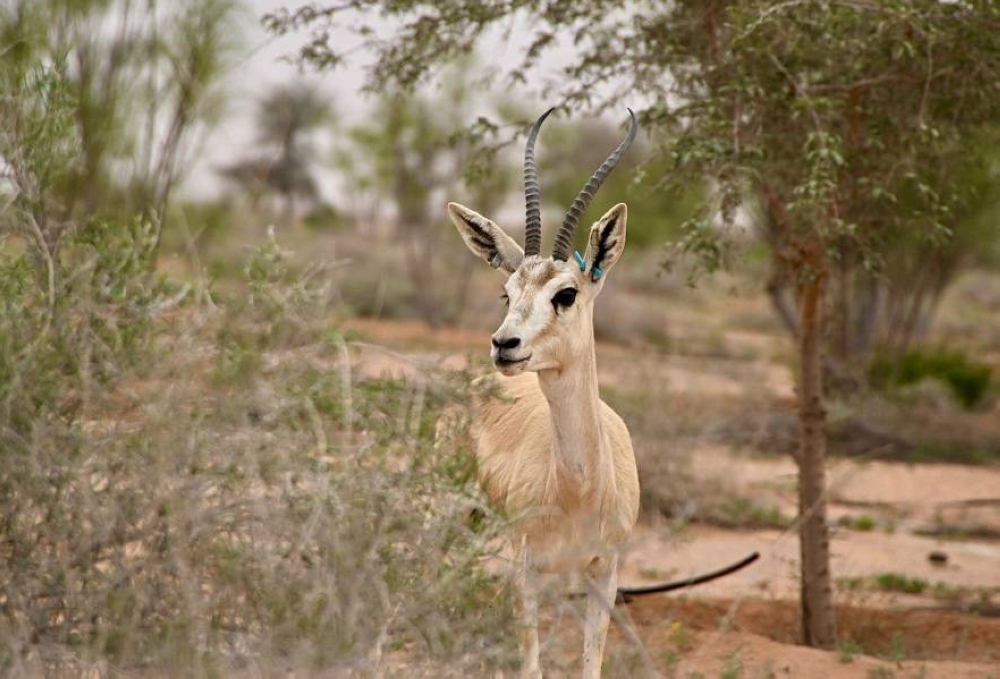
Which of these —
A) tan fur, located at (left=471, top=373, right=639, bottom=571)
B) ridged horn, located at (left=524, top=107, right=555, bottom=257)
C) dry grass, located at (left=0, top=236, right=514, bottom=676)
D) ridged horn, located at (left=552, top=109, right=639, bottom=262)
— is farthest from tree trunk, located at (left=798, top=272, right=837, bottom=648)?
dry grass, located at (left=0, top=236, right=514, bottom=676)

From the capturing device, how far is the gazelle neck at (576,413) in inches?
236

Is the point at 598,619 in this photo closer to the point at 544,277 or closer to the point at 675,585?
the point at 544,277

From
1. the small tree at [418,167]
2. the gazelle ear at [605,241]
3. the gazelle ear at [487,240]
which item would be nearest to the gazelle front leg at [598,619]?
the gazelle ear at [605,241]

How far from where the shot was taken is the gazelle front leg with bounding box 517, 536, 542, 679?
16.2 feet

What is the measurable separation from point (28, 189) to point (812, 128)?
448 centimetres

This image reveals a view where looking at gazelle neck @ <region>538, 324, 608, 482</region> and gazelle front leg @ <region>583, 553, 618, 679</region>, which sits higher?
gazelle neck @ <region>538, 324, 608, 482</region>

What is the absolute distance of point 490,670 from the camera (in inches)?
184

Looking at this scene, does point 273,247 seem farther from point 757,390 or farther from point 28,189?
point 757,390

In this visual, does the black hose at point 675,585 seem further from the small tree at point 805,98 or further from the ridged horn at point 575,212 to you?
the ridged horn at point 575,212

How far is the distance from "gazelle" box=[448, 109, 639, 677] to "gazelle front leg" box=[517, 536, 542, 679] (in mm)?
13

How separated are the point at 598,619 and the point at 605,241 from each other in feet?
6.03

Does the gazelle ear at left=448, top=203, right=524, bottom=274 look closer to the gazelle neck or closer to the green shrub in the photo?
the gazelle neck

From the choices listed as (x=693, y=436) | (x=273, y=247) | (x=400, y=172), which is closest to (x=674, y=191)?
(x=273, y=247)

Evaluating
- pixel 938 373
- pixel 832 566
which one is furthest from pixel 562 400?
pixel 938 373
